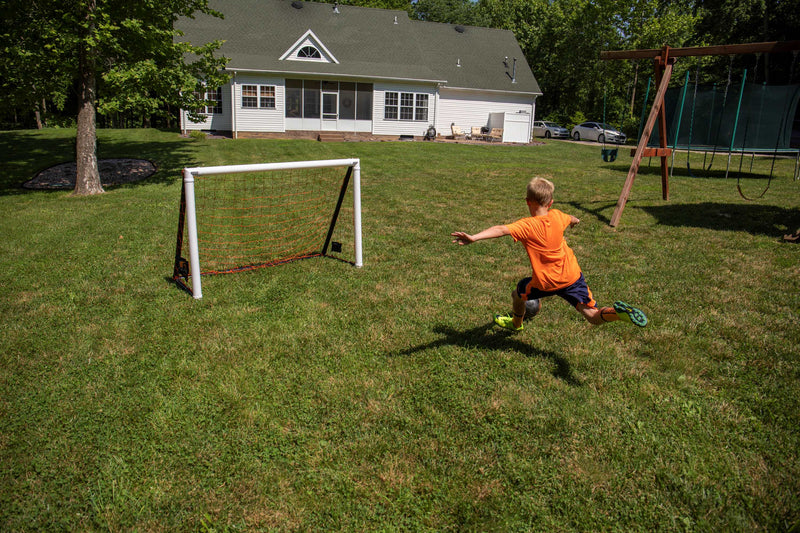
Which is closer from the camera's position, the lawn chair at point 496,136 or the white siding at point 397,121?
the white siding at point 397,121

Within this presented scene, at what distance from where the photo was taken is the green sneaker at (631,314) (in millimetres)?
3938

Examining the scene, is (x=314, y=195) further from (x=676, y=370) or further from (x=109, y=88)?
(x=676, y=370)

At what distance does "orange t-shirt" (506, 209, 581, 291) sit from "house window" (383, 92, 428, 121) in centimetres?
2703

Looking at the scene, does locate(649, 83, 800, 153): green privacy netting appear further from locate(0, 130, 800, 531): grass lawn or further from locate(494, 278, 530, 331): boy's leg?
locate(494, 278, 530, 331): boy's leg

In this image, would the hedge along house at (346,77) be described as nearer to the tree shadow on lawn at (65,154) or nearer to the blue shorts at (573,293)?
the tree shadow on lawn at (65,154)

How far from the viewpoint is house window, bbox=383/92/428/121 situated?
2994cm

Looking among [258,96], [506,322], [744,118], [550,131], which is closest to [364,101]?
[258,96]

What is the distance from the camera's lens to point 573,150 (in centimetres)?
2797

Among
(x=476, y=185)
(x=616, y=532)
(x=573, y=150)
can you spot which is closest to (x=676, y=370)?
(x=616, y=532)

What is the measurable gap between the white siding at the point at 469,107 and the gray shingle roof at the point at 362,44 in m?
0.70

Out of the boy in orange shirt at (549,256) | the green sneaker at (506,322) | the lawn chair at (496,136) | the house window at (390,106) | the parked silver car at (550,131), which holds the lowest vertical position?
the green sneaker at (506,322)

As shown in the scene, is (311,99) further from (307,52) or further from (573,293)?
(573,293)

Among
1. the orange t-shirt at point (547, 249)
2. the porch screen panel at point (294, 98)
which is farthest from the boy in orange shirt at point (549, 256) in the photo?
the porch screen panel at point (294, 98)

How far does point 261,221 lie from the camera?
955 cm
